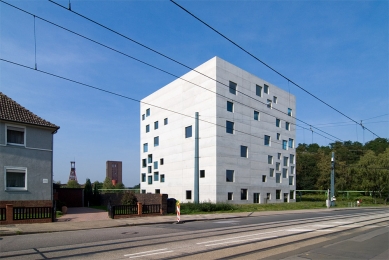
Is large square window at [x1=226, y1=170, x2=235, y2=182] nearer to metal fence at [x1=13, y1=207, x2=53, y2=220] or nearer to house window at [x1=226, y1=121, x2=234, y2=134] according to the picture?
house window at [x1=226, y1=121, x2=234, y2=134]

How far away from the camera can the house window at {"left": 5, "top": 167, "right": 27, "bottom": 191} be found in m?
21.7

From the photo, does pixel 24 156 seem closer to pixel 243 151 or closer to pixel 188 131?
pixel 188 131

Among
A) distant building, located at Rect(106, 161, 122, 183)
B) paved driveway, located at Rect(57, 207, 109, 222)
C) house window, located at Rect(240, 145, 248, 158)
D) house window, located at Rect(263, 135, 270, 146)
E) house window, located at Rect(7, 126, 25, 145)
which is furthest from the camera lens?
distant building, located at Rect(106, 161, 122, 183)

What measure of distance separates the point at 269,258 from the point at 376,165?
58128mm

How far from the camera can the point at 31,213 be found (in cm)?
1781

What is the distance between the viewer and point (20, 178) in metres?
22.3

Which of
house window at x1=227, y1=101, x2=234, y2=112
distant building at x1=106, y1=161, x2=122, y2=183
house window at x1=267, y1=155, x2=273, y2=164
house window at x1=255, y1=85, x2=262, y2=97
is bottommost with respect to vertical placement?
distant building at x1=106, y1=161, x2=122, y2=183

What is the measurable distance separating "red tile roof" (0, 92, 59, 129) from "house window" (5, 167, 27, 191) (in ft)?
10.7

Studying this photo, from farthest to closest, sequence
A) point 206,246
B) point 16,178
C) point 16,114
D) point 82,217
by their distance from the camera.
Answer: point 16,114 < point 82,217 < point 16,178 < point 206,246

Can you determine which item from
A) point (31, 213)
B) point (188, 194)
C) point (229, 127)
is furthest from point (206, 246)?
point (188, 194)

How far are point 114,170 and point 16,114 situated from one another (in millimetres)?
93196

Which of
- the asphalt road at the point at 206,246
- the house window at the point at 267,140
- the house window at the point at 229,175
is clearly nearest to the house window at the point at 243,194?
the house window at the point at 229,175

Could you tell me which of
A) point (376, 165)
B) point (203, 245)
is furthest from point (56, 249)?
point (376, 165)

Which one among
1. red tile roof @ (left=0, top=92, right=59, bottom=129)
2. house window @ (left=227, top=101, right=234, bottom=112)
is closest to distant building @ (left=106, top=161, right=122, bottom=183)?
house window @ (left=227, top=101, right=234, bottom=112)
